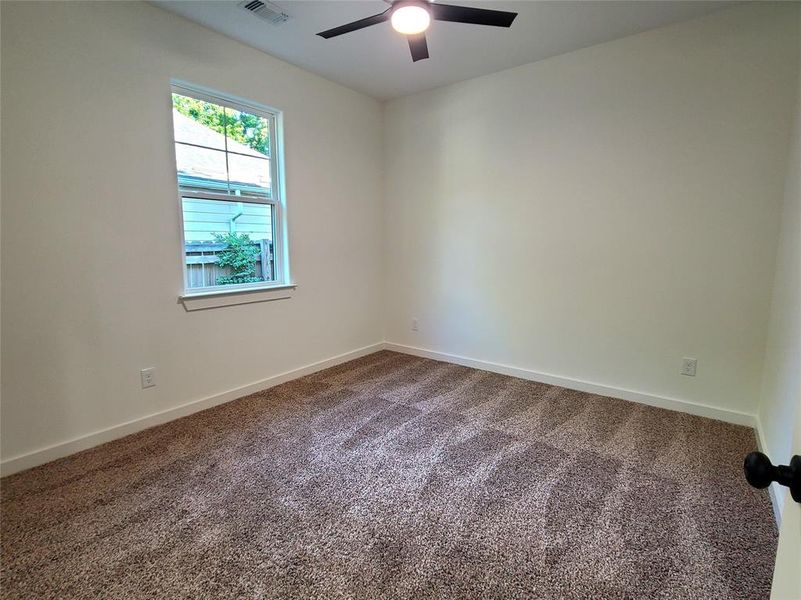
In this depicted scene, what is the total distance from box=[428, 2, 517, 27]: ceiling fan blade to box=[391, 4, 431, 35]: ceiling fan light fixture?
1.8 inches

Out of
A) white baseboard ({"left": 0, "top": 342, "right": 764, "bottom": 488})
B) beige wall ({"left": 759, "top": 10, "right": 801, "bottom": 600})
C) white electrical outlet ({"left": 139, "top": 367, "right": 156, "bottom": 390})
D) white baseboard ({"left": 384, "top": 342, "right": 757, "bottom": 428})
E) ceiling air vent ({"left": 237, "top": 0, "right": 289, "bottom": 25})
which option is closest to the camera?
beige wall ({"left": 759, "top": 10, "right": 801, "bottom": 600})

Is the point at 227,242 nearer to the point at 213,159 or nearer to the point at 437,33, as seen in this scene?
the point at 213,159

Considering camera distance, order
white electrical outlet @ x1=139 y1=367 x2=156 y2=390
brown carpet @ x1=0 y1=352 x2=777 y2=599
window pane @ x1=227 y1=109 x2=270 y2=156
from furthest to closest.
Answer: window pane @ x1=227 y1=109 x2=270 y2=156 < white electrical outlet @ x1=139 y1=367 x2=156 y2=390 < brown carpet @ x1=0 y1=352 x2=777 y2=599

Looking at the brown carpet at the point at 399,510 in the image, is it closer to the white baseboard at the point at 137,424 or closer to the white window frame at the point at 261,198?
the white baseboard at the point at 137,424

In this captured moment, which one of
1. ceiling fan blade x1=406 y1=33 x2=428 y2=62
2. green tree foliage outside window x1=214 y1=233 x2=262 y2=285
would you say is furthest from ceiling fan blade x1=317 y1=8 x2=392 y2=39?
green tree foliage outside window x1=214 y1=233 x2=262 y2=285

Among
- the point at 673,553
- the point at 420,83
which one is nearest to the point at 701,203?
the point at 673,553

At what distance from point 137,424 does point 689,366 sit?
3.72 metres

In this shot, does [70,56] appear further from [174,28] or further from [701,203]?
[701,203]

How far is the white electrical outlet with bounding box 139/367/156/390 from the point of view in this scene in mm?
2479

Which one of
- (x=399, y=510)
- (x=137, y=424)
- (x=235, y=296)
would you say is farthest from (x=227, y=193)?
(x=399, y=510)

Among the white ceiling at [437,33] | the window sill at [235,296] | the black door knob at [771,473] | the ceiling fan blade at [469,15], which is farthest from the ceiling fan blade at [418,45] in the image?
the black door knob at [771,473]

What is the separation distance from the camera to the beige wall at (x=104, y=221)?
1964 millimetres

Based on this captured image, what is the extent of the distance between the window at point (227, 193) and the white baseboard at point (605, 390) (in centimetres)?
179

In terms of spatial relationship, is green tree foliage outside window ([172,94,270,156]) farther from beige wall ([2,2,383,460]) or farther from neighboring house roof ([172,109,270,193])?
beige wall ([2,2,383,460])
